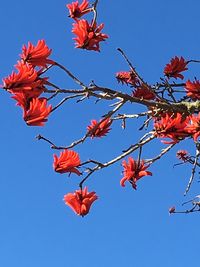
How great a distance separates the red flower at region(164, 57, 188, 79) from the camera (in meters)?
3.80

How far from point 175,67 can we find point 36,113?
5.02 feet

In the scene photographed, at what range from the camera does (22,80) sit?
8.27 feet

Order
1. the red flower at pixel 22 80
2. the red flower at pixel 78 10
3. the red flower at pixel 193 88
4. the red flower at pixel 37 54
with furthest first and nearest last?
the red flower at pixel 78 10, the red flower at pixel 193 88, the red flower at pixel 37 54, the red flower at pixel 22 80

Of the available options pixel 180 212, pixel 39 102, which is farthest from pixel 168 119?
pixel 180 212

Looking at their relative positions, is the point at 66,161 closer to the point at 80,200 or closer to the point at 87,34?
the point at 80,200

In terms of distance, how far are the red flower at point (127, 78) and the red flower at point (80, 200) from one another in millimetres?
1196

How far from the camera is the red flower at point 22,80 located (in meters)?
2.50

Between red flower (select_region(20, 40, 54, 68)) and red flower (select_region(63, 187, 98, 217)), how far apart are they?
72 cm

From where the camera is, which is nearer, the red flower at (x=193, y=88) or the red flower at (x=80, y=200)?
the red flower at (x=80, y=200)

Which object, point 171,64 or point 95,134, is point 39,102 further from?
point 171,64

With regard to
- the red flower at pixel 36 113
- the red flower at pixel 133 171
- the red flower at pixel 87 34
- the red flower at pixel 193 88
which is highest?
the red flower at pixel 87 34

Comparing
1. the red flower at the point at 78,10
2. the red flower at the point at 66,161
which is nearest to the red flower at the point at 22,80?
the red flower at the point at 66,161

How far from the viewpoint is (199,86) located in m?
3.15

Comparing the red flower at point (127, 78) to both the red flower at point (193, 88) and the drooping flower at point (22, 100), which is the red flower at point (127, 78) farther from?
the drooping flower at point (22, 100)
